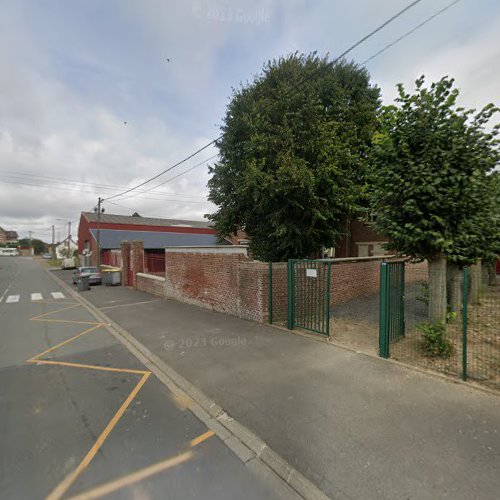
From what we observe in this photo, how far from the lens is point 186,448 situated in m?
3.05

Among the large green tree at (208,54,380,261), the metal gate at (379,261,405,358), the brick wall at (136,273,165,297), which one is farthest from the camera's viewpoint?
the brick wall at (136,273,165,297)

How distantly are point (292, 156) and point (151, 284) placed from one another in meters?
9.74

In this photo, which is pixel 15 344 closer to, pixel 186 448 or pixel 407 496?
pixel 186 448

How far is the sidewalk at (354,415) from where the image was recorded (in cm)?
255

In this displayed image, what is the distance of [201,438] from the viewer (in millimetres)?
3225

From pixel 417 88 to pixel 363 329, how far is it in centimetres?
552

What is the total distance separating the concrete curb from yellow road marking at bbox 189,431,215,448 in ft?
0.24

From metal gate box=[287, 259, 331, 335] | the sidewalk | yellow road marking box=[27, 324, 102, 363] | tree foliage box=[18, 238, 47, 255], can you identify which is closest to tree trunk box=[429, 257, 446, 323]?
the sidewalk

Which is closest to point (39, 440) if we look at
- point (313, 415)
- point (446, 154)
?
point (313, 415)

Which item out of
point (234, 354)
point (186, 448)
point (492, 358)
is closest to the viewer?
point (186, 448)

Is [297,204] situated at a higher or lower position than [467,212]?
higher

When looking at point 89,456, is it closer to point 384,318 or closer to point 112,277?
→ point 384,318

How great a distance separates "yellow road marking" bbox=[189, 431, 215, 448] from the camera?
3.12 m

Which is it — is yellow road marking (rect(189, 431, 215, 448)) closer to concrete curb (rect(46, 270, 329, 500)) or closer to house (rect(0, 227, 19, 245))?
concrete curb (rect(46, 270, 329, 500))
